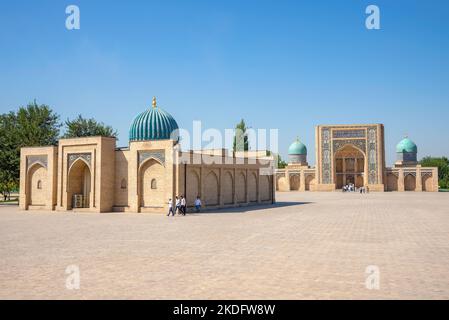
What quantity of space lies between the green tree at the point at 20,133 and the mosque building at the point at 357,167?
112 feet

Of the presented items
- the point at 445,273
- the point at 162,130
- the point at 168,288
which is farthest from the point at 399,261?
the point at 162,130

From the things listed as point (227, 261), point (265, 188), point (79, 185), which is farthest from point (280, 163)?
point (227, 261)

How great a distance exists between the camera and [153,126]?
2825 centimetres

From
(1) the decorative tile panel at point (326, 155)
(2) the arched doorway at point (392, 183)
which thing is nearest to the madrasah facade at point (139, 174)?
(1) the decorative tile panel at point (326, 155)

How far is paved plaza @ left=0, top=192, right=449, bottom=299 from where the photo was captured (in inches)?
264

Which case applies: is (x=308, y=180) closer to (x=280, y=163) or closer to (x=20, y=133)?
(x=280, y=163)

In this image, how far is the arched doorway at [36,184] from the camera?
27406mm

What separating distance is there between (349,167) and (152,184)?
42.5 meters

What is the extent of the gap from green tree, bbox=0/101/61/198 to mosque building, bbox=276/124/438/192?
3417 centimetres

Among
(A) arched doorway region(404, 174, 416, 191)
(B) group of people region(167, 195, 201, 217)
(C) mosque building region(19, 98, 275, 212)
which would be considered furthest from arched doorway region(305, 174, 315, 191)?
(B) group of people region(167, 195, 201, 217)

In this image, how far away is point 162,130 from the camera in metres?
28.2

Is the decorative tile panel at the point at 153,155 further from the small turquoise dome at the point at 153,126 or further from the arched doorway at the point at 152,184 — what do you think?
the small turquoise dome at the point at 153,126

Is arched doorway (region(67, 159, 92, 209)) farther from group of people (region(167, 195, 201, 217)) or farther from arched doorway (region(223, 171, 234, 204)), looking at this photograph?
arched doorway (region(223, 171, 234, 204))

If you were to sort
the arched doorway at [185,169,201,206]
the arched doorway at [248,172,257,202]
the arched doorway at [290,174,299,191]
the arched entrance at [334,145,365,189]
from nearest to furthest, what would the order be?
the arched doorway at [185,169,201,206], the arched doorway at [248,172,257,202], the arched entrance at [334,145,365,189], the arched doorway at [290,174,299,191]
